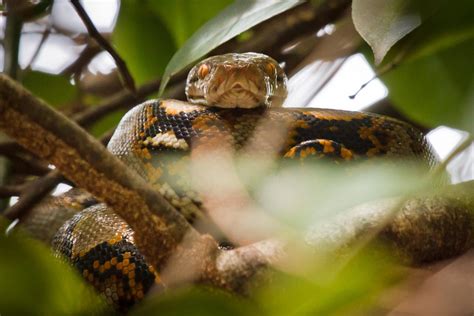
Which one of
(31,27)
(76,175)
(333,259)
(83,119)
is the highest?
(76,175)

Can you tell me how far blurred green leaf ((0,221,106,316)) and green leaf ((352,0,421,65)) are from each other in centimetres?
49

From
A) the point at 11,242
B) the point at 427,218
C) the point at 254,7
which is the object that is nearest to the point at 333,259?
the point at 427,218

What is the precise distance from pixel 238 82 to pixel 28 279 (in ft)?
3.86

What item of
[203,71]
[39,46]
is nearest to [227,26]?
[203,71]

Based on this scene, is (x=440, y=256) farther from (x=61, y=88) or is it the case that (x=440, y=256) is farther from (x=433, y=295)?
(x=61, y=88)

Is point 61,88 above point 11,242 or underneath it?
underneath

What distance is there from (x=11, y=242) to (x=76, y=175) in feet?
0.92

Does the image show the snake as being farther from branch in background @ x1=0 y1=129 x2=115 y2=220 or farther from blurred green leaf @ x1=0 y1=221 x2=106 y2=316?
blurred green leaf @ x1=0 y1=221 x2=106 y2=316

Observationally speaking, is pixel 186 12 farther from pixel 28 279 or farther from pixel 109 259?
pixel 28 279

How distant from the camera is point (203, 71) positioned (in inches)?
73.2

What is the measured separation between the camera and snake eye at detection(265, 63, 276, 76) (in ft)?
6.06

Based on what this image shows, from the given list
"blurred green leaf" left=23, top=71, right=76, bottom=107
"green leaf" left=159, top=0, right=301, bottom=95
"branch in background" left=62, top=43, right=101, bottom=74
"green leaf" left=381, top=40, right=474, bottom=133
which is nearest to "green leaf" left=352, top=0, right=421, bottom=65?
"green leaf" left=381, top=40, right=474, bottom=133

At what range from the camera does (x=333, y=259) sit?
32.1 inches

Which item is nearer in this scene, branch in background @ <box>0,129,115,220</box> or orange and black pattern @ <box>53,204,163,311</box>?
orange and black pattern @ <box>53,204,163,311</box>
